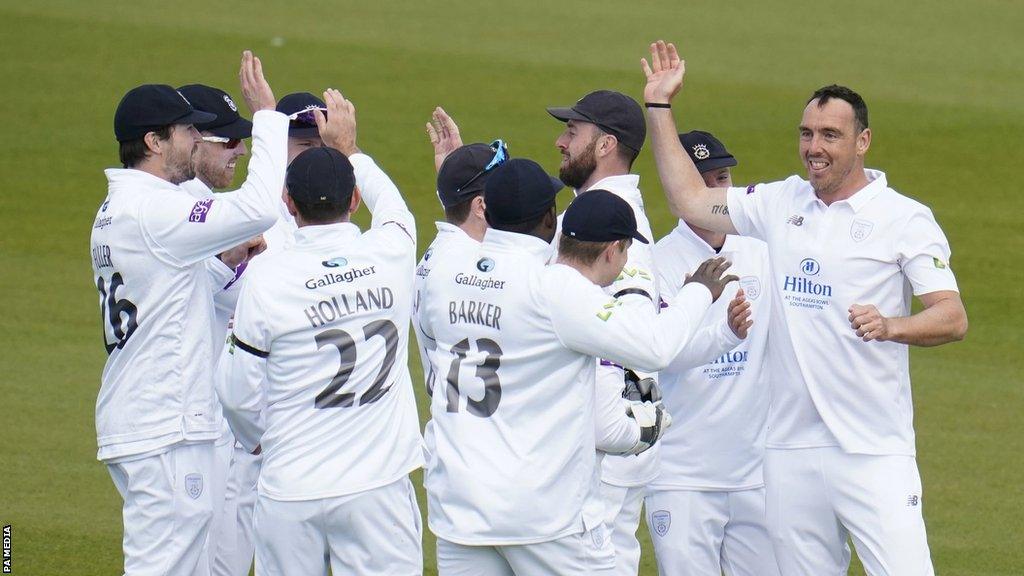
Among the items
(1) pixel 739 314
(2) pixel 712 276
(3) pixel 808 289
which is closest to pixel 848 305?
(3) pixel 808 289

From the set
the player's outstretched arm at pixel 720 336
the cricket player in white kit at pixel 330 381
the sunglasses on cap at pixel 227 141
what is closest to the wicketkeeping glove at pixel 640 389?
the player's outstretched arm at pixel 720 336

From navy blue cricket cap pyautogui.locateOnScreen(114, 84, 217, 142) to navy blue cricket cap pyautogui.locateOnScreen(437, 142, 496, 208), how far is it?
1.20 metres

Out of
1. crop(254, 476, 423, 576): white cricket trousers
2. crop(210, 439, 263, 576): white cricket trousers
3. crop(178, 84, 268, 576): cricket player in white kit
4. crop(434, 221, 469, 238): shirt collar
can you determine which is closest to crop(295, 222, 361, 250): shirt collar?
crop(434, 221, 469, 238): shirt collar

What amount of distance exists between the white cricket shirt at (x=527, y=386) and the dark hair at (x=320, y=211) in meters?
0.67

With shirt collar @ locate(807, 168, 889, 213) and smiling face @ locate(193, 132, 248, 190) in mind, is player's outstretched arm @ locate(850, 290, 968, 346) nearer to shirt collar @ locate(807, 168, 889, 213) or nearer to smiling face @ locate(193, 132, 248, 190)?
shirt collar @ locate(807, 168, 889, 213)

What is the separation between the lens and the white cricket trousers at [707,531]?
7.06 m

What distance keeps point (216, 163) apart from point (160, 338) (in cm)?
136

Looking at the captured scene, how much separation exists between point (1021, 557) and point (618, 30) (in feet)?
60.8

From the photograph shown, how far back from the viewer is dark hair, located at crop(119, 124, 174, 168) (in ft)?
21.1

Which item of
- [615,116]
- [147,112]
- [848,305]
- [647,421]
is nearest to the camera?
[647,421]

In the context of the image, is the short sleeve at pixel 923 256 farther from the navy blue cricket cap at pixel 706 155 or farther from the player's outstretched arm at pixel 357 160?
the player's outstretched arm at pixel 357 160

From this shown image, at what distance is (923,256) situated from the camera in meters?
6.08

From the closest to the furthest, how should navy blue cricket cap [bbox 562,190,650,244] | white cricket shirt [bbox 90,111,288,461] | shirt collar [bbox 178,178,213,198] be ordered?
navy blue cricket cap [bbox 562,190,650,244]
white cricket shirt [bbox 90,111,288,461]
shirt collar [bbox 178,178,213,198]

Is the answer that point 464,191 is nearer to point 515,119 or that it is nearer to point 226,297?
point 226,297
